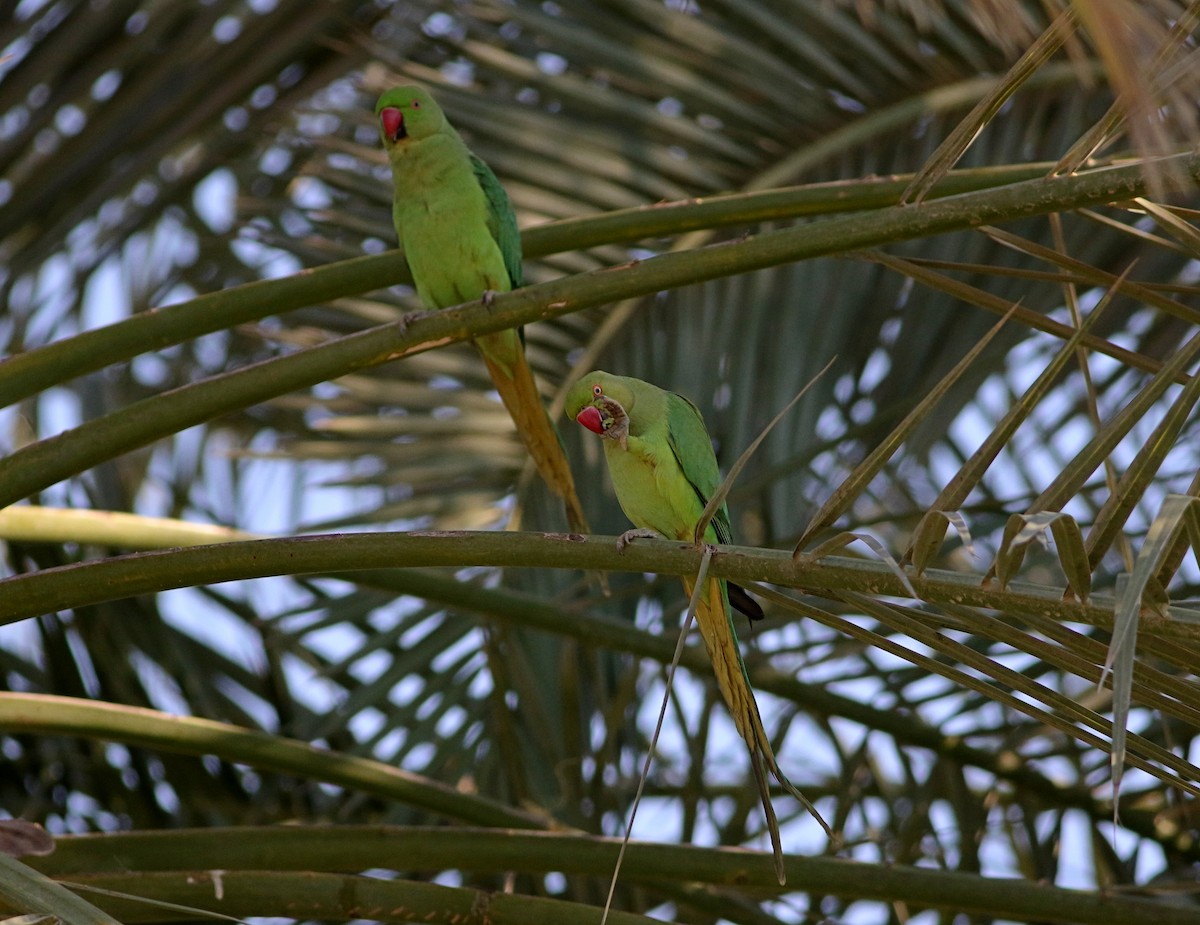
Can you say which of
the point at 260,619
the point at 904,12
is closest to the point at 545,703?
the point at 260,619

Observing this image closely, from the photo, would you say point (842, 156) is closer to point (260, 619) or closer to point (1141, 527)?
point (1141, 527)

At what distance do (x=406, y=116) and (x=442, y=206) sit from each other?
20cm

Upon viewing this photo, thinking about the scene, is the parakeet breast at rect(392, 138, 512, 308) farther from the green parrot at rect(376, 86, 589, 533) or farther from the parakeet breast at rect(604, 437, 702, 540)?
the parakeet breast at rect(604, 437, 702, 540)

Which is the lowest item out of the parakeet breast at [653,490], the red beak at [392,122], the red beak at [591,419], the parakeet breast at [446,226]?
the parakeet breast at [653,490]

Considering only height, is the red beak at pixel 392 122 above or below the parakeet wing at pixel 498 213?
above

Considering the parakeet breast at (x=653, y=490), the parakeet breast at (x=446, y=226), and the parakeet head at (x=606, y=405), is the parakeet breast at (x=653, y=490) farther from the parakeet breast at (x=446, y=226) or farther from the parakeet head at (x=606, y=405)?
the parakeet breast at (x=446, y=226)

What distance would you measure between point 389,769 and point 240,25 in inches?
78.6

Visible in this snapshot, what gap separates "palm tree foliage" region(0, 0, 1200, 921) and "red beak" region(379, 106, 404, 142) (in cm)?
32

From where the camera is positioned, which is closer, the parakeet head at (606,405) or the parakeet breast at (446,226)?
the parakeet head at (606,405)

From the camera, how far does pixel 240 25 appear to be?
10.7 feet

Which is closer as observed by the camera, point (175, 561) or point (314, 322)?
point (175, 561)

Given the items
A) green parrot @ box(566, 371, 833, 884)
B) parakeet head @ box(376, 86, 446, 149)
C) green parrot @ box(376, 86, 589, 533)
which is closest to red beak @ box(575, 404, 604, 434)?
green parrot @ box(566, 371, 833, 884)

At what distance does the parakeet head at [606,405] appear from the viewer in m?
2.31

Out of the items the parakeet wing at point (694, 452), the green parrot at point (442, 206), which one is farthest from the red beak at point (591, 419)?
the green parrot at point (442, 206)
